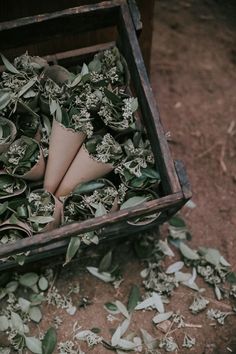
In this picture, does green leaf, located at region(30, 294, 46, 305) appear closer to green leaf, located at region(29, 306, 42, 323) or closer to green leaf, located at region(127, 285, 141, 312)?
green leaf, located at region(29, 306, 42, 323)

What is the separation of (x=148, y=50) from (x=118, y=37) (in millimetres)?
185

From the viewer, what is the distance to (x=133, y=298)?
1771mm

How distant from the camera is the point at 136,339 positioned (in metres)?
1.73

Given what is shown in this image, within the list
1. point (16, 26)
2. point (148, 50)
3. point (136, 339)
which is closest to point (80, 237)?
point (136, 339)

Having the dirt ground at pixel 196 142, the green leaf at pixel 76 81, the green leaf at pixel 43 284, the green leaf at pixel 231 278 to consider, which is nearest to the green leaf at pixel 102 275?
→ the dirt ground at pixel 196 142

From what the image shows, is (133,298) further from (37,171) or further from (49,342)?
(37,171)

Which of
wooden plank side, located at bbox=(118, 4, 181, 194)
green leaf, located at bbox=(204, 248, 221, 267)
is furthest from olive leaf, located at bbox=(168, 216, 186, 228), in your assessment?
wooden plank side, located at bbox=(118, 4, 181, 194)

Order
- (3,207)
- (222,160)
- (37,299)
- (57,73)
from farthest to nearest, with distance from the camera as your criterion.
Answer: (222,160)
(37,299)
(57,73)
(3,207)

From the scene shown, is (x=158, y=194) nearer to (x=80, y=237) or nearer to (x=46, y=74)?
(x=80, y=237)

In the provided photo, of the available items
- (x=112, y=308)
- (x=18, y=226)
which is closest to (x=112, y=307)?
(x=112, y=308)

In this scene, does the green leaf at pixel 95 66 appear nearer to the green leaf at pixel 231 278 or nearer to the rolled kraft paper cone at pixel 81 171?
the rolled kraft paper cone at pixel 81 171

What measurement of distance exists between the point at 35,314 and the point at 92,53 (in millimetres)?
795

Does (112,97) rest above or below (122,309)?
above

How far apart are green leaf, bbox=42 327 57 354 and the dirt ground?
4 cm
